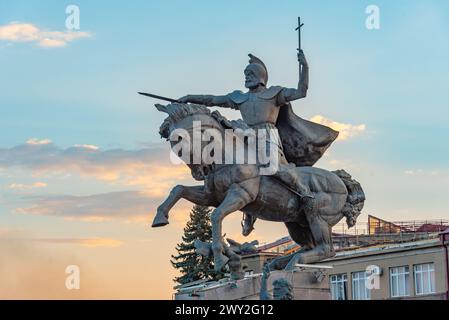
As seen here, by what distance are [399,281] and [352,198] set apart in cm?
2697

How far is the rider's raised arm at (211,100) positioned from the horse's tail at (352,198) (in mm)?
2230

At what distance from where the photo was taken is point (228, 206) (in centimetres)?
1567

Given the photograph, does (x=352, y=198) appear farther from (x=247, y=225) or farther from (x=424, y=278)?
(x=424, y=278)

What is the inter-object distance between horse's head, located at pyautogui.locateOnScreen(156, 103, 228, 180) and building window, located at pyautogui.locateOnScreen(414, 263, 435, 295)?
27.5m

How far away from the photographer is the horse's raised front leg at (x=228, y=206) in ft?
51.0

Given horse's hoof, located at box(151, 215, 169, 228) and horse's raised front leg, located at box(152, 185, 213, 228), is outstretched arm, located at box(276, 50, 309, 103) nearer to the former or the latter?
horse's raised front leg, located at box(152, 185, 213, 228)

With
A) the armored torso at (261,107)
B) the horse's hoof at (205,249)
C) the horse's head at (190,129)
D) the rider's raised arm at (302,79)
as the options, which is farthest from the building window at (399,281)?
the horse's head at (190,129)

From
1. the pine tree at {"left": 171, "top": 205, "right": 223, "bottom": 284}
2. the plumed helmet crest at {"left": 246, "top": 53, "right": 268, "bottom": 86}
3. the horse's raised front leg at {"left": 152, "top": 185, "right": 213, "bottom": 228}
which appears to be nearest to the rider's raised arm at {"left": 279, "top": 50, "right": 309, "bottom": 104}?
the plumed helmet crest at {"left": 246, "top": 53, "right": 268, "bottom": 86}

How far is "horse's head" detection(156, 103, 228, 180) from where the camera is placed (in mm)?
15641

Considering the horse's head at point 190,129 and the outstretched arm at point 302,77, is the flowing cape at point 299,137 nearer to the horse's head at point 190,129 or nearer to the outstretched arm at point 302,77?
the outstretched arm at point 302,77

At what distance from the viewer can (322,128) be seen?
17.5m
